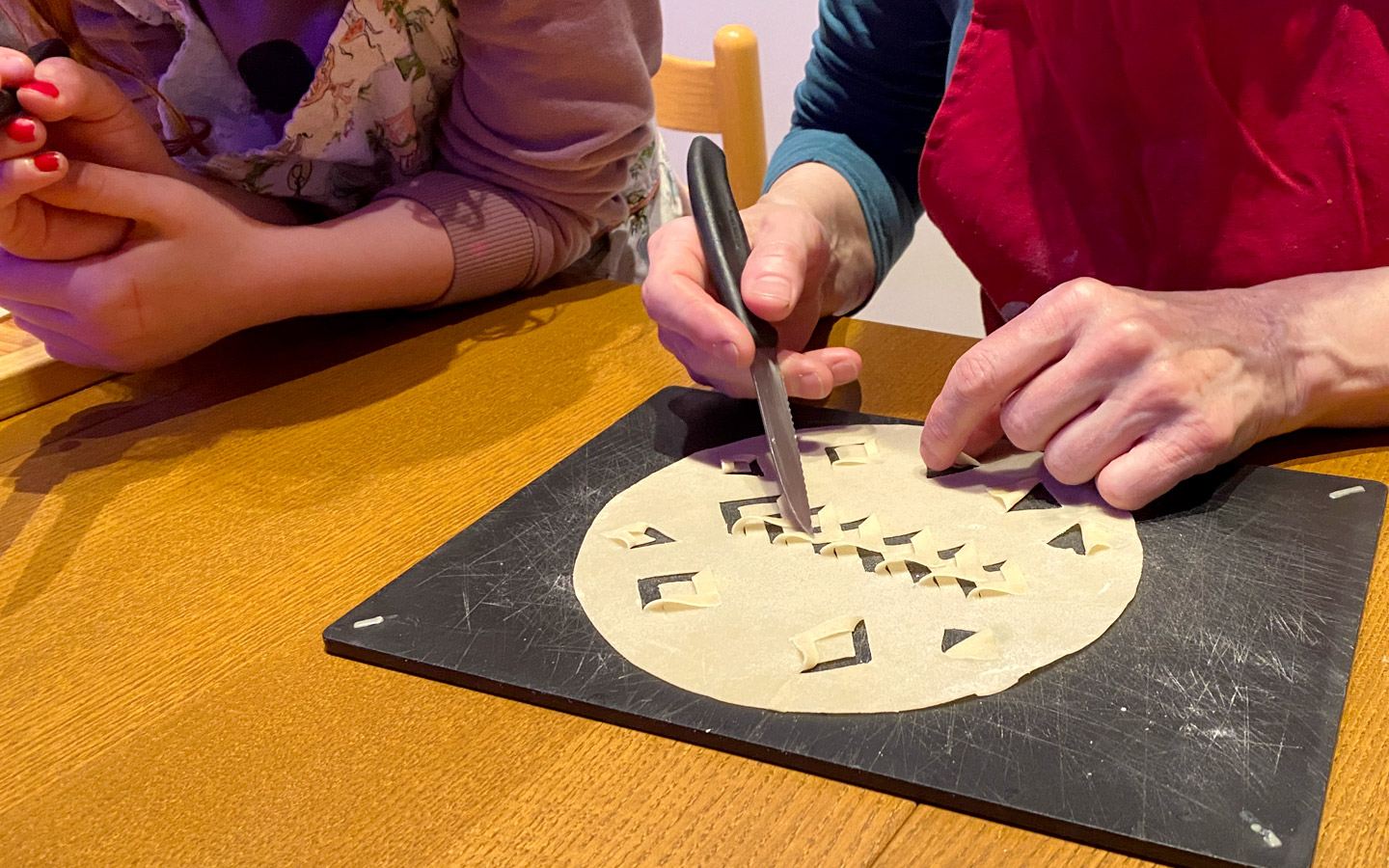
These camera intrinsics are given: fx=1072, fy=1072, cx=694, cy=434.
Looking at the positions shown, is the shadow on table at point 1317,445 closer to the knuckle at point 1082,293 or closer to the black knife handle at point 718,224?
the knuckle at point 1082,293

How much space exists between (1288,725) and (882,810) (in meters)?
0.17

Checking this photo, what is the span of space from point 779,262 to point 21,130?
54 cm

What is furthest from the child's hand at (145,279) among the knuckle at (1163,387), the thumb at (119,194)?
the knuckle at (1163,387)

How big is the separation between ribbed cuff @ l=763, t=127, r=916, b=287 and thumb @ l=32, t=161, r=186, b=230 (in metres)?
0.53

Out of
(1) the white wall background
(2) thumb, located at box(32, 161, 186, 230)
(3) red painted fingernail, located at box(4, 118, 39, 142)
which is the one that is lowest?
(1) the white wall background

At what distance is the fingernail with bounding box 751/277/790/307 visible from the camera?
71 centimetres

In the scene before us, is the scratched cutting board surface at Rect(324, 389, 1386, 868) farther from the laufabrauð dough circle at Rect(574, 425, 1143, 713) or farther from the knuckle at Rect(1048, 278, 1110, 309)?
the knuckle at Rect(1048, 278, 1110, 309)

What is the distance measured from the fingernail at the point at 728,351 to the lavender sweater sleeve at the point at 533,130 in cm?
41

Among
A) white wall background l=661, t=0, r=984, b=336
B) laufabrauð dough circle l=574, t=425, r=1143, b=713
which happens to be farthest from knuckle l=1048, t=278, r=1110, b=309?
white wall background l=661, t=0, r=984, b=336

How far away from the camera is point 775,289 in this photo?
2.35 ft

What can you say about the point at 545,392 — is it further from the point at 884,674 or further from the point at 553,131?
the point at 884,674

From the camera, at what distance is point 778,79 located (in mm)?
2309

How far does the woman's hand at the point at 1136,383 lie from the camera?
1.97 feet

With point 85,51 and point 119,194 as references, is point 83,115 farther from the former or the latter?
point 85,51
